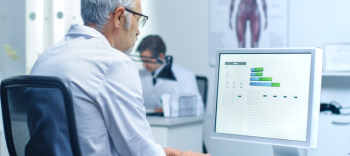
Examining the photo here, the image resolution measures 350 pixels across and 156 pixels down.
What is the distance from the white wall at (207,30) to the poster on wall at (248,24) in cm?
8

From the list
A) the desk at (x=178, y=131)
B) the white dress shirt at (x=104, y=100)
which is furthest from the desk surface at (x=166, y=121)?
the white dress shirt at (x=104, y=100)

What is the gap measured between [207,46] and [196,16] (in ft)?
1.21

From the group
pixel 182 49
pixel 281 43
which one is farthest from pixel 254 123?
pixel 182 49

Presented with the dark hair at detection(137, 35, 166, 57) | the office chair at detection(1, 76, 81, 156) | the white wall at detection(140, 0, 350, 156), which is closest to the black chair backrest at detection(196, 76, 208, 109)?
the white wall at detection(140, 0, 350, 156)

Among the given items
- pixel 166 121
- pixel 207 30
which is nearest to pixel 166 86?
pixel 207 30

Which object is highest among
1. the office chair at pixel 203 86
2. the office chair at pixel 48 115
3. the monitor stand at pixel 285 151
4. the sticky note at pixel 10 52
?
the sticky note at pixel 10 52

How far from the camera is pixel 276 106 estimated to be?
39.9 inches

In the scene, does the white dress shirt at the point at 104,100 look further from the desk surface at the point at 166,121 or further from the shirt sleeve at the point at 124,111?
the desk surface at the point at 166,121

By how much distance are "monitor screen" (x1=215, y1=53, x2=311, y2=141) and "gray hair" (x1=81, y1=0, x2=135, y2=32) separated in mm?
401

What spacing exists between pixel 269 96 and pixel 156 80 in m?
2.03

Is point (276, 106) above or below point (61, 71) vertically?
below

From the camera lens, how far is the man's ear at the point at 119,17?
998mm

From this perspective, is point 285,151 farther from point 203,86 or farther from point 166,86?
point 166,86

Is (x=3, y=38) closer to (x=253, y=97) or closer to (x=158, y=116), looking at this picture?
(x=158, y=116)
